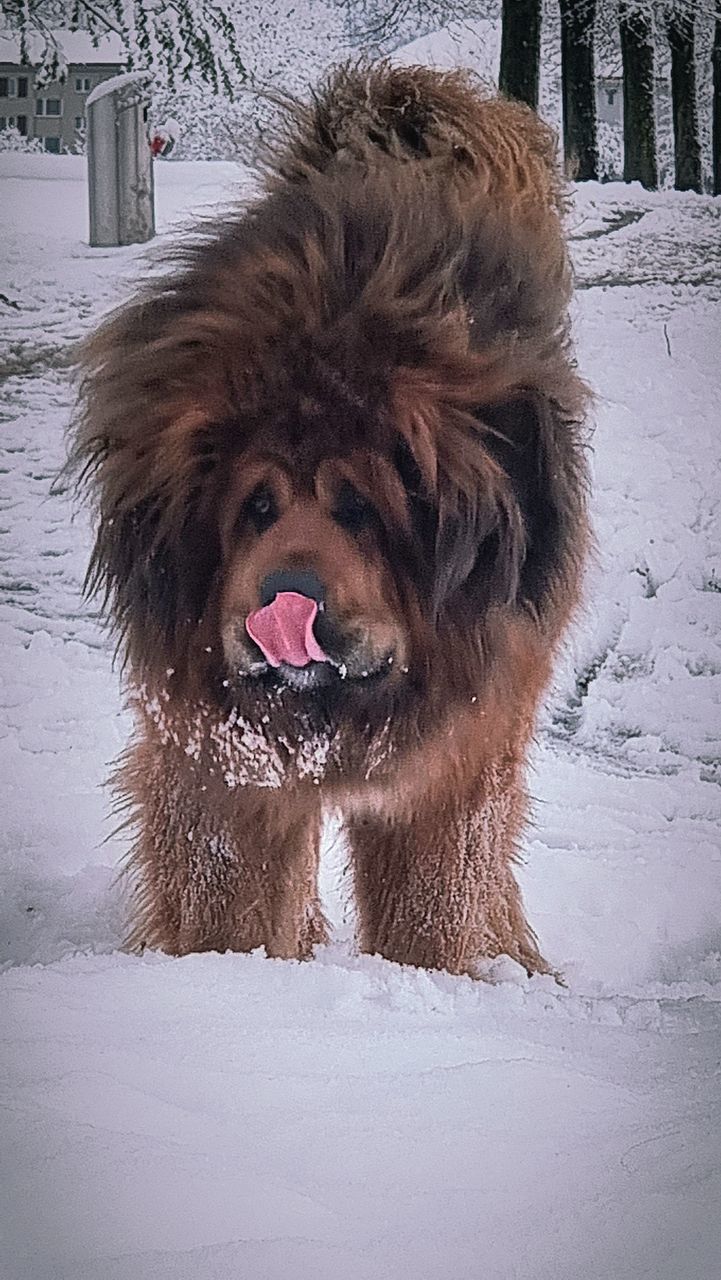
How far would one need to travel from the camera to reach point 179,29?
134 cm

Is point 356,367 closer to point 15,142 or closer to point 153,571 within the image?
point 153,571

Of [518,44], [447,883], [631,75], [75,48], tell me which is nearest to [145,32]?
[75,48]

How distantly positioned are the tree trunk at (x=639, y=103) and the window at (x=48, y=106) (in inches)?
21.8

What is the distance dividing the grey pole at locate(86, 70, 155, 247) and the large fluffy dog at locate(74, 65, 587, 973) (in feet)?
0.28

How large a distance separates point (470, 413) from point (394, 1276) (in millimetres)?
709

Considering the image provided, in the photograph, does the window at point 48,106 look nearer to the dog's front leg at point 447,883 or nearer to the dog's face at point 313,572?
the dog's face at point 313,572

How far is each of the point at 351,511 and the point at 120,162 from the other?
1.44 feet

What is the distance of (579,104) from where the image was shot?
1.35m

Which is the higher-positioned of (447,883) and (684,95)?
(684,95)

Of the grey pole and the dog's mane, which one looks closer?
the dog's mane

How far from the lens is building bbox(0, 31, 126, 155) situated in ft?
4.38

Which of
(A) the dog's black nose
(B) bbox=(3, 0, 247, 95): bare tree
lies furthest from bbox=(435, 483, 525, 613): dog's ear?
(B) bbox=(3, 0, 247, 95): bare tree

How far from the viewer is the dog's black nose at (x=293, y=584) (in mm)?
1124

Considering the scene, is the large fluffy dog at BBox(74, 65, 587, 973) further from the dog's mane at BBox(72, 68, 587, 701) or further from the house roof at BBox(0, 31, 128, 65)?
the house roof at BBox(0, 31, 128, 65)
